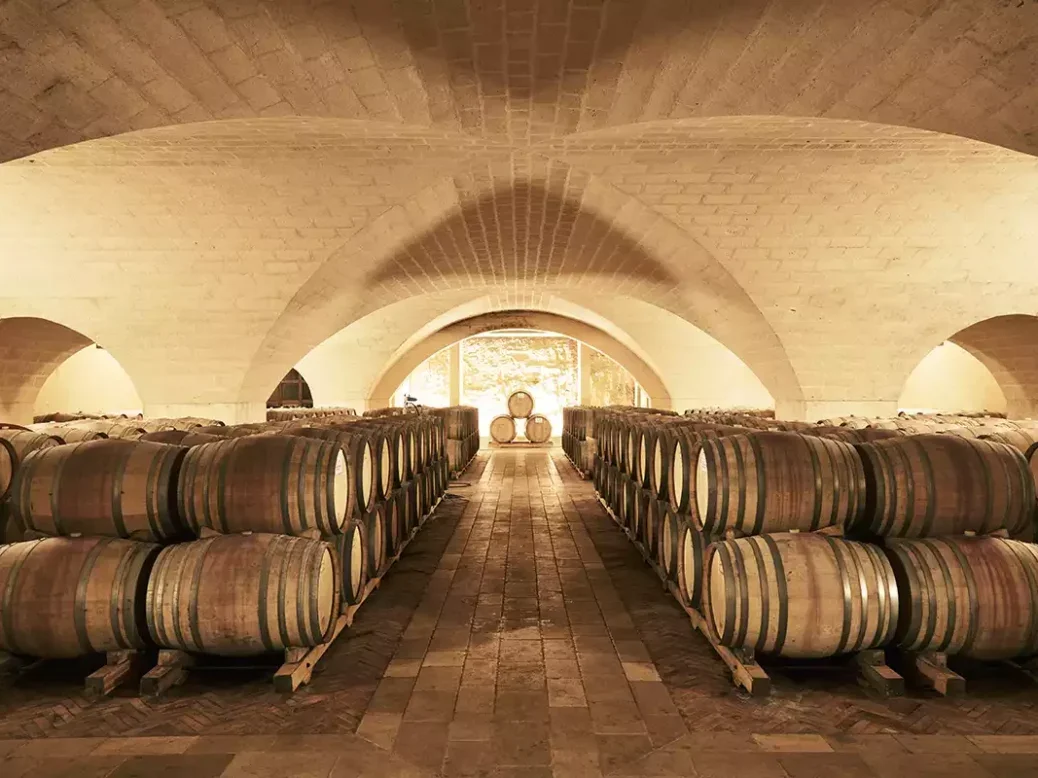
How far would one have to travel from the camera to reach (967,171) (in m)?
6.57

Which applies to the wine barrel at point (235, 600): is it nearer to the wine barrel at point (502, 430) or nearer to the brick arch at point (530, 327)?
the brick arch at point (530, 327)

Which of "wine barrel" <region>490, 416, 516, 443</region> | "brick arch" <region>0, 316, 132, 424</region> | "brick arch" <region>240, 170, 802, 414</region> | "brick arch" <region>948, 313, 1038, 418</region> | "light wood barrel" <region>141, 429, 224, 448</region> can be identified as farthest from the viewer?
"wine barrel" <region>490, 416, 516, 443</region>

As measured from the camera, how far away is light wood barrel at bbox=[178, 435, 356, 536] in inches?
134

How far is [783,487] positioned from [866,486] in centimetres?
41

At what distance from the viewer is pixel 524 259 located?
35.0 ft

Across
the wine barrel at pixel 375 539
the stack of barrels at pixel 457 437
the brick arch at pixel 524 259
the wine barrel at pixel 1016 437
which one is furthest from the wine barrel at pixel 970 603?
the stack of barrels at pixel 457 437

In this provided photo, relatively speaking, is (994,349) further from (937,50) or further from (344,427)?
(344,427)

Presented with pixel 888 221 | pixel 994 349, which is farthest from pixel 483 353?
pixel 888 221

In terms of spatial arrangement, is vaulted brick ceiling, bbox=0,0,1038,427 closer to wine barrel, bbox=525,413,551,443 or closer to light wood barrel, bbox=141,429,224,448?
light wood barrel, bbox=141,429,224,448

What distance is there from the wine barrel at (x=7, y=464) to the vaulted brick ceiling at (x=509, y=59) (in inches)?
65.9

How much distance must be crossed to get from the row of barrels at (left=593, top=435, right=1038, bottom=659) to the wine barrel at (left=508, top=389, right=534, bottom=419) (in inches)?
674

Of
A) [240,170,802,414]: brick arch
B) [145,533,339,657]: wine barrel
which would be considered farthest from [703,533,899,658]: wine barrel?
[240,170,802,414]: brick arch

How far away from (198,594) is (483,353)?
18751mm

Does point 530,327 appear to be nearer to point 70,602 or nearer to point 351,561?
point 351,561
